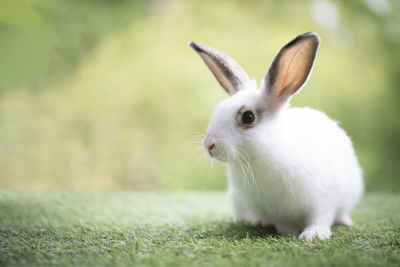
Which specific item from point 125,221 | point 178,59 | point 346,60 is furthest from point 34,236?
point 346,60

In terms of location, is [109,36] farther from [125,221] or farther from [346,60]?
[125,221]

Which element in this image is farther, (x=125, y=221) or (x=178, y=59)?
(x=178, y=59)

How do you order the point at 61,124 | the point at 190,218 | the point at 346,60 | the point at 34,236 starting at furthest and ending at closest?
1. the point at 346,60
2. the point at 61,124
3. the point at 190,218
4. the point at 34,236

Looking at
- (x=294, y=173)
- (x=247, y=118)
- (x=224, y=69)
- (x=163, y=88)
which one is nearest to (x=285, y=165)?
(x=294, y=173)

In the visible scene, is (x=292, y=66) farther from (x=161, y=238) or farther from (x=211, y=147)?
(x=161, y=238)

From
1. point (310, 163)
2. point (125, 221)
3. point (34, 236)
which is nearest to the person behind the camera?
point (34, 236)

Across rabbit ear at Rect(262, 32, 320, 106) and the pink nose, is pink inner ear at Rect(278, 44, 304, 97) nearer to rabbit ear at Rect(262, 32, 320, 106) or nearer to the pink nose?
rabbit ear at Rect(262, 32, 320, 106)

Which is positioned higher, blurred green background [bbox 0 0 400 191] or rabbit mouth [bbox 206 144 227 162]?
blurred green background [bbox 0 0 400 191]

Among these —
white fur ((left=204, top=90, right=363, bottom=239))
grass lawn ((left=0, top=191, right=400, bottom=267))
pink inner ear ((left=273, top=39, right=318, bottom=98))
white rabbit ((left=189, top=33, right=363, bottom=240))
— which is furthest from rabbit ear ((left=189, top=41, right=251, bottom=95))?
grass lawn ((left=0, top=191, right=400, bottom=267))
